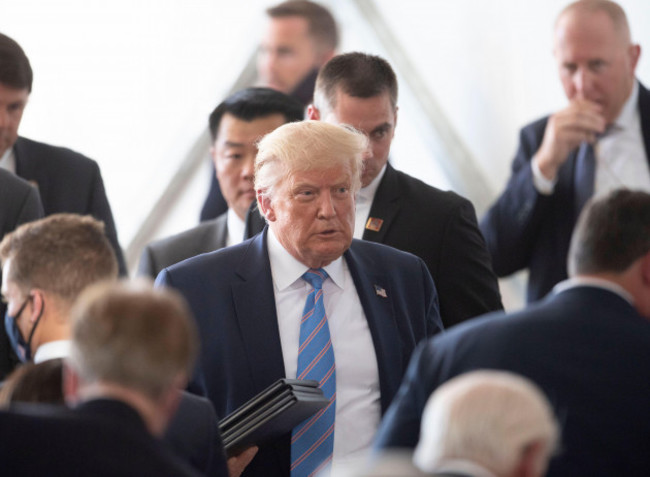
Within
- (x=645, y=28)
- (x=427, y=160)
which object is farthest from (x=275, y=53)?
(x=645, y=28)

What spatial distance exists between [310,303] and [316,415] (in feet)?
1.16

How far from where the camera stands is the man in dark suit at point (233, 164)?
17.6 ft

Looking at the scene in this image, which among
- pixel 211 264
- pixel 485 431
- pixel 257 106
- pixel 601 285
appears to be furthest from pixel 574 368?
pixel 257 106

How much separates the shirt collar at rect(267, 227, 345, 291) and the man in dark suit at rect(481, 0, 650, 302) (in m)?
1.81

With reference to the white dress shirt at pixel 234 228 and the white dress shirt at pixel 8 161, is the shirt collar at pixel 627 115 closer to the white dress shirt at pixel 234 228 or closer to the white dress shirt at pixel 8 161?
the white dress shirt at pixel 234 228

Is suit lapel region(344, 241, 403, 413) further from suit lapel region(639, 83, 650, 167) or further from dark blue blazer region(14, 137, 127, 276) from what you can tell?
suit lapel region(639, 83, 650, 167)

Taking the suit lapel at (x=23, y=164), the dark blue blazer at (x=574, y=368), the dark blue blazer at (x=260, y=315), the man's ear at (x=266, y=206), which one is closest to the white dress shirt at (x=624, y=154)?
the dark blue blazer at (x=260, y=315)

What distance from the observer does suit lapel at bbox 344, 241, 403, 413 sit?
412cm

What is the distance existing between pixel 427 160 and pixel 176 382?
561 centimetres

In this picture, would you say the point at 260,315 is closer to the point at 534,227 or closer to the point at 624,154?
the point at 534,227

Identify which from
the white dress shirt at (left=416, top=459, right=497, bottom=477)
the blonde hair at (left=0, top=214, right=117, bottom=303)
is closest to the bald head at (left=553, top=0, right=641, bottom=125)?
the blonde hair at (left=0, top=214, right=117, bottom=303)

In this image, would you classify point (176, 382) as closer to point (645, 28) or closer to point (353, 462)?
point (353, 462)

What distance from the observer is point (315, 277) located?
423 centimetres

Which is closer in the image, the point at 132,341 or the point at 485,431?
the point at 485,431
